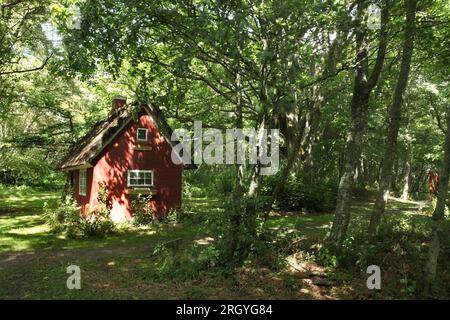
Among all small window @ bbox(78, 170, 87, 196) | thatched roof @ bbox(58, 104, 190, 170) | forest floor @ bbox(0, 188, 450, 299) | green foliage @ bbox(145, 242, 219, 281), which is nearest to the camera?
forest floor @ bbox(0, 188, 450, 299)

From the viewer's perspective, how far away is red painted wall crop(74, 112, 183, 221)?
19.2m

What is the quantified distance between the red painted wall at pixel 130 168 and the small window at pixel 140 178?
21 cm

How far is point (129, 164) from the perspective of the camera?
19.8 meters

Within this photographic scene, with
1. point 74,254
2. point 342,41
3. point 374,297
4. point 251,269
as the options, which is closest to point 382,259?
point 374,297

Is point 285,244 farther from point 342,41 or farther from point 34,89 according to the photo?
point 34,89

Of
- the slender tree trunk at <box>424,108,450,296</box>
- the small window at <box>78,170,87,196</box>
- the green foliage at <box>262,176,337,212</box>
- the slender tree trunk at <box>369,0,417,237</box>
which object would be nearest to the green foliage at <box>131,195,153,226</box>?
the small window at <box>78,170,87,196</box>

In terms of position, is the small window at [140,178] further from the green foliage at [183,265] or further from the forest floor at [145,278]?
the green foliage at [183,265]

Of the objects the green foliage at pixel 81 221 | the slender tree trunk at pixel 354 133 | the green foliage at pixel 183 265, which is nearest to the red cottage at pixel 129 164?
the green foliage at pixel 81 221

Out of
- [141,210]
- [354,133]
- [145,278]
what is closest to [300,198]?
[141,210]

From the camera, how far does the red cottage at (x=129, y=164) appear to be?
62.7ft

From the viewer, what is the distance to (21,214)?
73.9 ft

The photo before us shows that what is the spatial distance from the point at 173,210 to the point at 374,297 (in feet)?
43.9

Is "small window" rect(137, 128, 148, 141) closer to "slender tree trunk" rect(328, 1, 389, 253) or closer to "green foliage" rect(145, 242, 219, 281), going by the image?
"green foliage" rect(145, 242, 219, 281)

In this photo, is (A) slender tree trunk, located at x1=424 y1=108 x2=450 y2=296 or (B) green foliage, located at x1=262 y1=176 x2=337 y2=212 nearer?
(A) slender tree trunk, located at x1=424 y1=108 x2=450 y2=296
